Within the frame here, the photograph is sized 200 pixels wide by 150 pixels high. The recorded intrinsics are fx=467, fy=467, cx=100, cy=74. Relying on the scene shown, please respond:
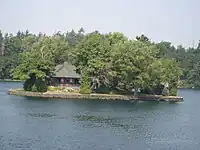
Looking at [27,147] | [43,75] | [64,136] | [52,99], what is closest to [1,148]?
[27,147]

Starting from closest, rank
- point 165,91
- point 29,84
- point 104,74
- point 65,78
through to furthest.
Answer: point 29,84 < point 104,74 < point 165,91 < point 65,78

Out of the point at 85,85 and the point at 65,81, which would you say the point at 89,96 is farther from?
the point at 65,81

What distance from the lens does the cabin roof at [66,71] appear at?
3376 inches

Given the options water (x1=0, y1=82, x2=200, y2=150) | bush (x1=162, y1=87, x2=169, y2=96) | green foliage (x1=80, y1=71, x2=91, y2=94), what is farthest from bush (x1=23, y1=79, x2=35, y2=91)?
bush (x1=162, y1=87, x2=169, y2=96)

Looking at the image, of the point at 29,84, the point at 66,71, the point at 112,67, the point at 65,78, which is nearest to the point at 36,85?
the point at 29,84

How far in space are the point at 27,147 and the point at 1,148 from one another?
1.75m

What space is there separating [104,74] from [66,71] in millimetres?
10462

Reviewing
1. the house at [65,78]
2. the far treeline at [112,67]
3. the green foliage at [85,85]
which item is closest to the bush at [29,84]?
the far treeline at [112,67]

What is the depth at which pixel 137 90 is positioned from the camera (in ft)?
262

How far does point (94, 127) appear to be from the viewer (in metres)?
→ 42.8

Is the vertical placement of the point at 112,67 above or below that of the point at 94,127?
above

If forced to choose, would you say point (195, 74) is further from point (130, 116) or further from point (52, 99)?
point (130, 116)

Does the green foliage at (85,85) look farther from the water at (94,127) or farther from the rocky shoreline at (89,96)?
the water at (94,127)

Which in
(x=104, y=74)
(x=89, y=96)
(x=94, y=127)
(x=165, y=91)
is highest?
(x=104, y=74)
